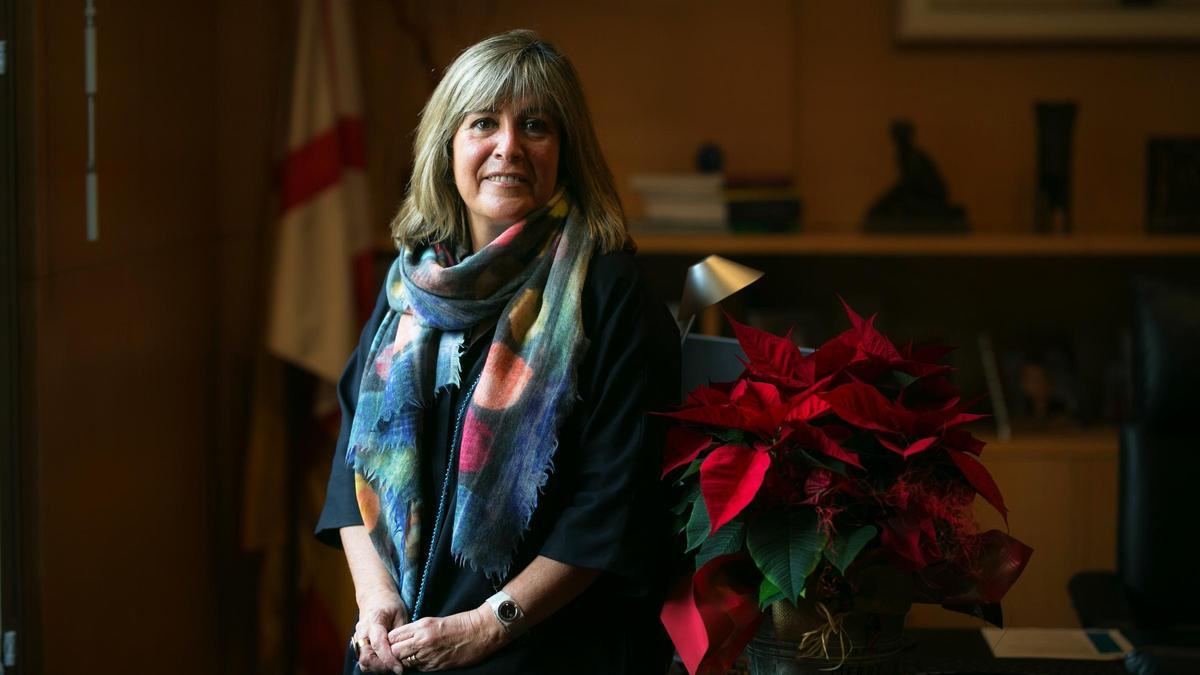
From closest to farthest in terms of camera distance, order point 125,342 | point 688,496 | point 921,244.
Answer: point 688,496 < point 125,342 < point 921,244

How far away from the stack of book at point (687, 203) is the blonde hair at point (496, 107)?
1.38 meters

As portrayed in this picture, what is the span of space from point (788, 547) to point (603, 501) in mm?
350

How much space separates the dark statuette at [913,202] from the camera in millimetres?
3129

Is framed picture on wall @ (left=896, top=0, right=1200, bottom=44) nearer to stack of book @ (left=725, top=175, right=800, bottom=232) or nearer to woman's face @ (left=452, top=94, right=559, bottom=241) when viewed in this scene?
stack of book @ (left=725, top=175, right=800, bottom=232)

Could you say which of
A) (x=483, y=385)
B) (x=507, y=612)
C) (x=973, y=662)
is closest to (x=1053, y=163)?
(x=973, y=662)

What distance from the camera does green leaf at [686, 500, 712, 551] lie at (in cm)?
130

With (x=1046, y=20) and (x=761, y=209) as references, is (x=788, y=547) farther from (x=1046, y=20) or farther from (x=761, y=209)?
(x=1046, y=20)

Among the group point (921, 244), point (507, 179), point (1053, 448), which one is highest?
point (507, 179)

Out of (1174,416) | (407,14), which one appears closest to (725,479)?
(1174,416)

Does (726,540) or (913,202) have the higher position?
(913,202)

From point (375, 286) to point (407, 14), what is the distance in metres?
0.68

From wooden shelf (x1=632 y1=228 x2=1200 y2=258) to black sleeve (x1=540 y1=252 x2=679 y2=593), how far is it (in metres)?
1.36

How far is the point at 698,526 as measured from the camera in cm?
131

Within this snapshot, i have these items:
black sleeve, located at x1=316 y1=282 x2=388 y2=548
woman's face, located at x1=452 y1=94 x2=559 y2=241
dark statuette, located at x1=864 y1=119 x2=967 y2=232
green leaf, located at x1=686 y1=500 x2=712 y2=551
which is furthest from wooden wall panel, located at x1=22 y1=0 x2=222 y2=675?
dark statuette, located at x1=864 y1=119 x2=967 y2=232
